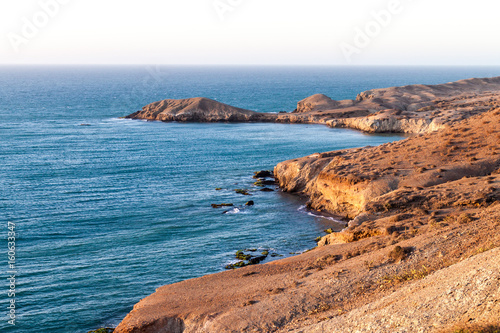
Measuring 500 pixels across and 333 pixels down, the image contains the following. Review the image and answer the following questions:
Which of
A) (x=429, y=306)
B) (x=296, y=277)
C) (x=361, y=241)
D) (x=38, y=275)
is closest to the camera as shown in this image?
(x=429, y=306)

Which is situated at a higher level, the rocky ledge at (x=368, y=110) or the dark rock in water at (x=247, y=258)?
the rocky ledge at (x=368, y=110)

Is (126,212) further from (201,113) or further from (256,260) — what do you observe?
(201,113)

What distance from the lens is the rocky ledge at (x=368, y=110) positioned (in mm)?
108688

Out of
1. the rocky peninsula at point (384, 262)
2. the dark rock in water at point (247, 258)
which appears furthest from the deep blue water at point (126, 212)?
the rocky peninsula at point (384, 262)

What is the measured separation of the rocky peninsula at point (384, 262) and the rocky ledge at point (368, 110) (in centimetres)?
4547

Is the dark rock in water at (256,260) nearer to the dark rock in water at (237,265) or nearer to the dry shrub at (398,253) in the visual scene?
the dark rock in water at (237,265)

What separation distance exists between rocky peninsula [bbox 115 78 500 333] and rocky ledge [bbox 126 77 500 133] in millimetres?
45469

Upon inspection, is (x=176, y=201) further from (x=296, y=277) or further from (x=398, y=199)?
(x=296, y=277)

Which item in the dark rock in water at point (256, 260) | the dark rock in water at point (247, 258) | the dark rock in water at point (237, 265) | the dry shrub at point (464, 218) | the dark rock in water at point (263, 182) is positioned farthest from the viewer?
the dark rock in water at point (263, 182)

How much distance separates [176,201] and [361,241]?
28.3 m

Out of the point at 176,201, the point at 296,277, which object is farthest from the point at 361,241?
the point at 176,201

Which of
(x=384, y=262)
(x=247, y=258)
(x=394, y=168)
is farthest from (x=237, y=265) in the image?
(x=394, y=168)

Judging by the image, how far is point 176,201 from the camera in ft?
194

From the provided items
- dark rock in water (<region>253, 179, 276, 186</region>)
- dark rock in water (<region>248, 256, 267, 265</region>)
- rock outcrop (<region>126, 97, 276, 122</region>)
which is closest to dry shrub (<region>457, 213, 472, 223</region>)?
dark rock in water (<region>248, 256, 267, 265</region>)
